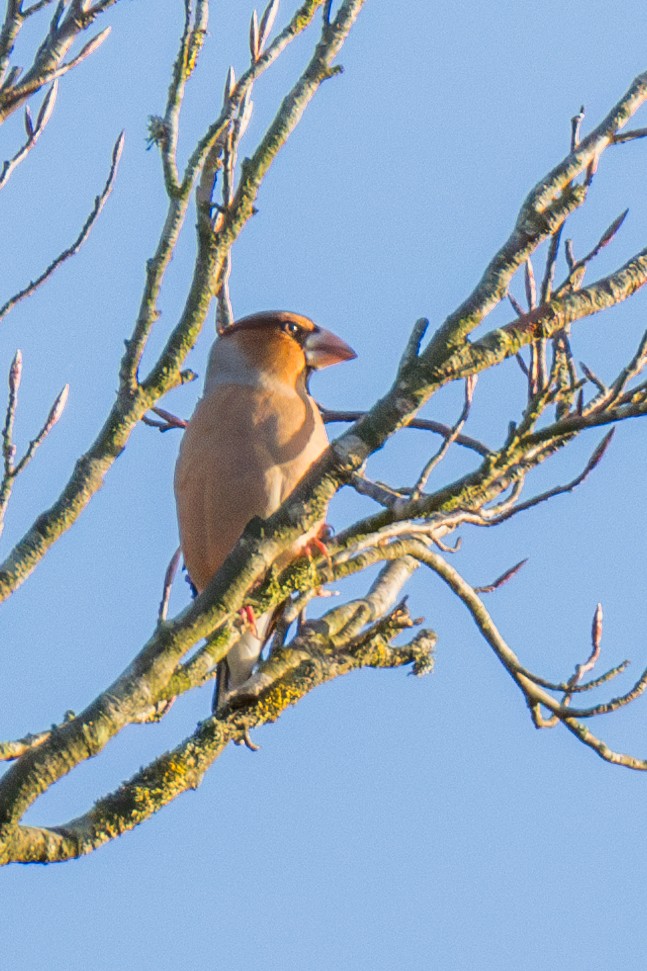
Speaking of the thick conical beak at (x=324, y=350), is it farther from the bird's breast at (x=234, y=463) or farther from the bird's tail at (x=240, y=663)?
the bird's tail at (x=240, y=663)

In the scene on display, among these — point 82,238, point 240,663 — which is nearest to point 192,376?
point 82,238

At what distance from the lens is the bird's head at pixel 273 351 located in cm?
663

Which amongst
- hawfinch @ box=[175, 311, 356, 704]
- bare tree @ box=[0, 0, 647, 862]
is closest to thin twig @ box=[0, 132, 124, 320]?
bare tree @ box=[0, 0, 647, 862]

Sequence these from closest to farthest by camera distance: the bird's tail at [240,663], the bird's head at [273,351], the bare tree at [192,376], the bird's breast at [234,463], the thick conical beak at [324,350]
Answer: the bare tree at [192,376] < the bird's breast at [234,463] < the bird's tail at [240,663] < the bird's head at [273,351] < the thick conical beak at [324,350]

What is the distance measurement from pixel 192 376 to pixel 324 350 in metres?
2.95

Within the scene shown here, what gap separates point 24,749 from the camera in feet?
12.4

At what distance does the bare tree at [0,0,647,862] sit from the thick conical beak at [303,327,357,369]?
2489 millimetres

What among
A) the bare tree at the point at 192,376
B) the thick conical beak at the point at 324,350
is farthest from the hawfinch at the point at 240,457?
the bare tree at the point at 192,376

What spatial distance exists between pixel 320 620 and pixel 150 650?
131 centimetres

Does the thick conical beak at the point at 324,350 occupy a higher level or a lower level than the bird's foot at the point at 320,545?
higher

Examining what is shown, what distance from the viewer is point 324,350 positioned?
7.03 meters

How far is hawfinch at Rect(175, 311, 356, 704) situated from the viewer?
6.03 m

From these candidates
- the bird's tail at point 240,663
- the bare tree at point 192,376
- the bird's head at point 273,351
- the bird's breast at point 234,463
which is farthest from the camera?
the bird's head at point 273,351

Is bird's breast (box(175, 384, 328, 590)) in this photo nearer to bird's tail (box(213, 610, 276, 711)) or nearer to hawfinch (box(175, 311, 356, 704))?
hawfinch (box(175, 311, 356, 704))
